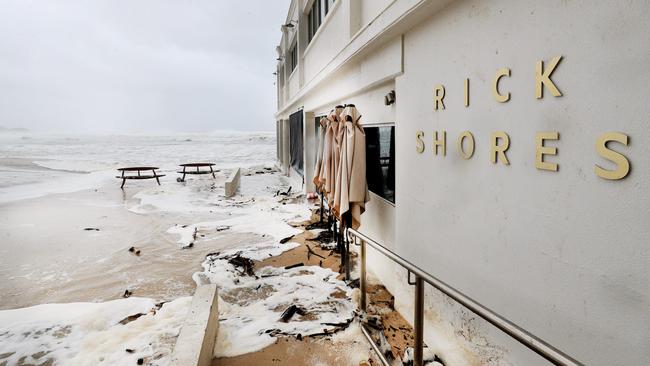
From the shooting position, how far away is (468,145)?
2918 mm

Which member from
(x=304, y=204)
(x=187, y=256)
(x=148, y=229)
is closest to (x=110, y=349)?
(x=187, y=256)

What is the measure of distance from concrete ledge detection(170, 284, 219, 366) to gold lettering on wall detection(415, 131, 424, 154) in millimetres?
2611

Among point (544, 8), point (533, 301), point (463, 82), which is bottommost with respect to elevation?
point (533, 301)

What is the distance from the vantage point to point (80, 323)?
4.46 m

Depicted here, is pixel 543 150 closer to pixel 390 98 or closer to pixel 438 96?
pixel 438 96

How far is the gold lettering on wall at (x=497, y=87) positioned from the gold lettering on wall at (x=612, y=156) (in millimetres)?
730

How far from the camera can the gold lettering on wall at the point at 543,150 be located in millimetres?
2100

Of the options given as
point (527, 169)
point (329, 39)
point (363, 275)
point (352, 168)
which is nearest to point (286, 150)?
point (329, 39)

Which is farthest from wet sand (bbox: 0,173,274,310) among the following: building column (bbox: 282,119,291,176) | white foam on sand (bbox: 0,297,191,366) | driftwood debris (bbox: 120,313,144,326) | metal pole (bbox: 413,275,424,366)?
building column (bbox: 282,119,291,176)

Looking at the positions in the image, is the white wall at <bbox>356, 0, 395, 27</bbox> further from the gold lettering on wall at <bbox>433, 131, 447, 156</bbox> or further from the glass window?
the gold lettering on wall at <bbox>433, 131, 447, 156</bbox>

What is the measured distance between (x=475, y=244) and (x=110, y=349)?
12.1 ft

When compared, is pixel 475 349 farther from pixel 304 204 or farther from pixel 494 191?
pixel 304 204

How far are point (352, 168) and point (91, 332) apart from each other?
3595mm

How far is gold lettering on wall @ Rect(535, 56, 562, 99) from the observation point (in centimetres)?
205
